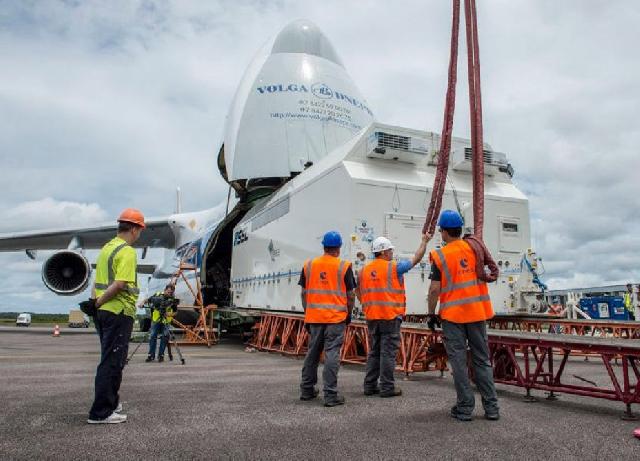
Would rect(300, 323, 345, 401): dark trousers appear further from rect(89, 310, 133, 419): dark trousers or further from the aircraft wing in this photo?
the aircraft wing

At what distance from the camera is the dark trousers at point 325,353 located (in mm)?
5117

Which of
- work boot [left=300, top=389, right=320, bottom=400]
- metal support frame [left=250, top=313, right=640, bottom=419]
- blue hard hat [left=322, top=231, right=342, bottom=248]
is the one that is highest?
blue hard hat [left=322, top=231, right=342, bottom=248]

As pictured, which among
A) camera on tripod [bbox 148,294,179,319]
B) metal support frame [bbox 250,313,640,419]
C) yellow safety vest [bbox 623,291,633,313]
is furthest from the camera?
yellow safety vest [bbox 623,291,633,313]

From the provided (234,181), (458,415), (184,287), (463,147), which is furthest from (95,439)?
(184,287)

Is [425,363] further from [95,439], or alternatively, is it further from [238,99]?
[238,99]

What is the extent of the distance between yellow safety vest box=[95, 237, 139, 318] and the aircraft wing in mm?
16153

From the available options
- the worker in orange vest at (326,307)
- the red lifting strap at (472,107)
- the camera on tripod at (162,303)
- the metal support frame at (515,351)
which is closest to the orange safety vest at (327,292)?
the worker in orange vest at (326,307)

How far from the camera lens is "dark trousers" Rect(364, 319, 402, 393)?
540 centimetres

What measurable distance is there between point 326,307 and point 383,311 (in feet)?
2.22

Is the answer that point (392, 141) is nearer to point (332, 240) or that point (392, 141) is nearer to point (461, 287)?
point (332, 240)

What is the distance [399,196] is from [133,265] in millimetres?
5644

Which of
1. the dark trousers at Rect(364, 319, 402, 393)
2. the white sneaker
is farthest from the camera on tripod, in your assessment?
the white sneaker

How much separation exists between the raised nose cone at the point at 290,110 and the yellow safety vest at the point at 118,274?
27.6 ft

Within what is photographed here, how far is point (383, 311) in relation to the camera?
18.5 ft
